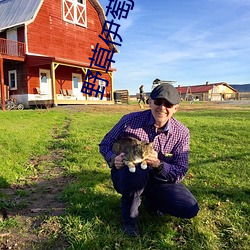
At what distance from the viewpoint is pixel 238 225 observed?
2.97 meters

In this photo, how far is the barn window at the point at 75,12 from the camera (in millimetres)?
22688

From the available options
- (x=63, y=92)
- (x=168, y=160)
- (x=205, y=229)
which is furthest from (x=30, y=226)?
(x=63, y=92)

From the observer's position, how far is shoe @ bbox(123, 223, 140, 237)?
2.79m

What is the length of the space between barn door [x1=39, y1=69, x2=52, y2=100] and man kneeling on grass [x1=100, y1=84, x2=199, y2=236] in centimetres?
1912

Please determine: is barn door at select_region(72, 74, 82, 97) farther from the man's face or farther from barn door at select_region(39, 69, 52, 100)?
the man's face

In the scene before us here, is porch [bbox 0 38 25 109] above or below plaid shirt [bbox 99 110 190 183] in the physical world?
above

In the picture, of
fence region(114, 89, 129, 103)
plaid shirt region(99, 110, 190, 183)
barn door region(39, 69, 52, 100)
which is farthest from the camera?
fence region(114, 89, 129, 103)

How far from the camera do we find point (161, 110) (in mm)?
2889

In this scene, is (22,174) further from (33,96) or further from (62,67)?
(62,67)

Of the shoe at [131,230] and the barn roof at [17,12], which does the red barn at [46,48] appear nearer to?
the barn roof at [17,12]

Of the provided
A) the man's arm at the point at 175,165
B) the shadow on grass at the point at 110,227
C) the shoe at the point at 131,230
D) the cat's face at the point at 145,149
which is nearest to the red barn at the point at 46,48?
the shadow on grass at the point at 110,227

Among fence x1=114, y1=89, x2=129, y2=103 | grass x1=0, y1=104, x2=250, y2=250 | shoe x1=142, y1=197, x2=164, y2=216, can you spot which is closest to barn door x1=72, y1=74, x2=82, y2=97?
fence x1=114, y1=89, x2=129, y2=103

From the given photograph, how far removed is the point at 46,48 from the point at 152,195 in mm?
20288

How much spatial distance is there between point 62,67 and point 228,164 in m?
19.7
